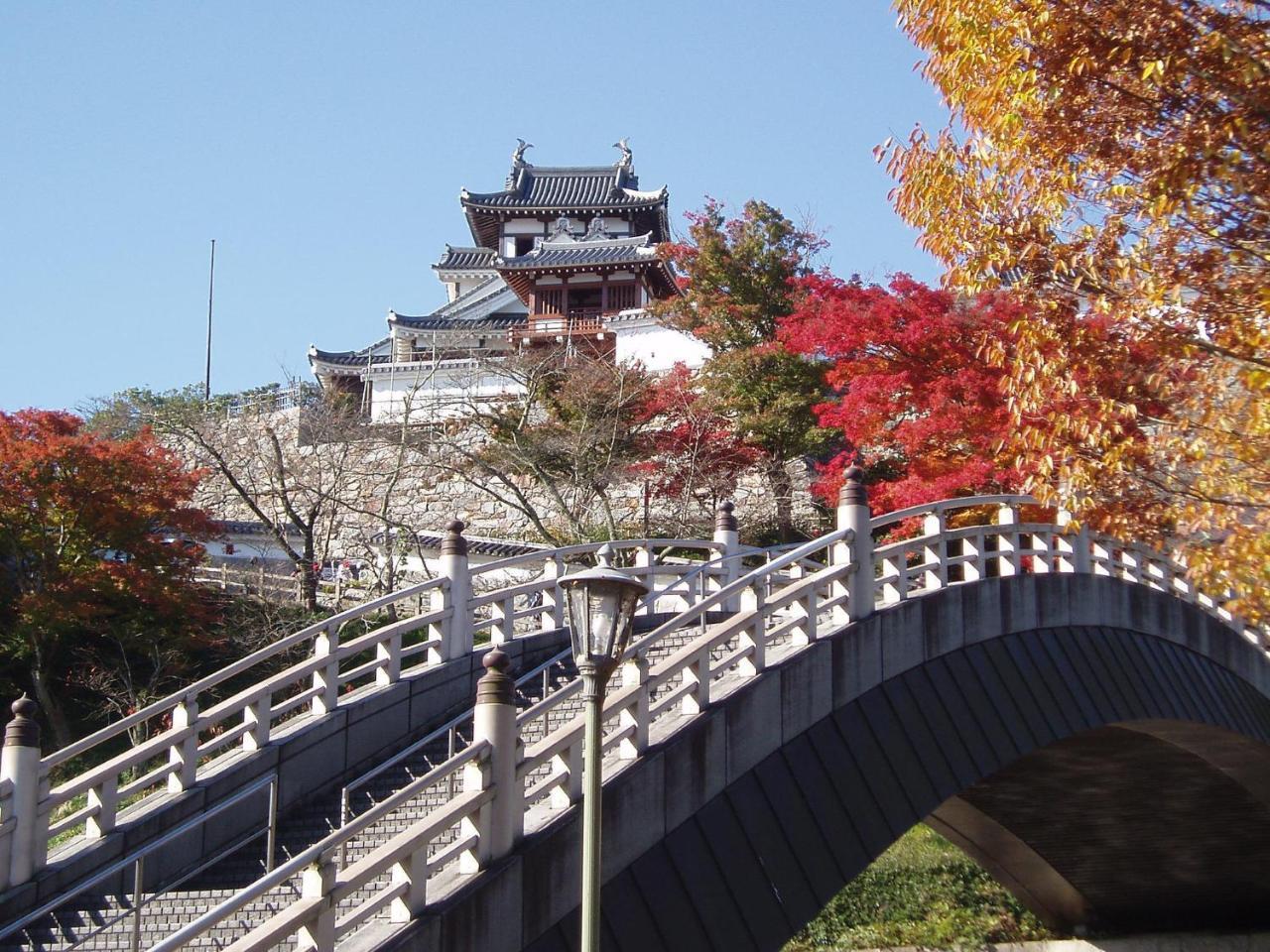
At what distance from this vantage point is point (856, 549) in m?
12.3

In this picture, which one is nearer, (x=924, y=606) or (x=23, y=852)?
(x=23, y=852)

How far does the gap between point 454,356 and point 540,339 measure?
325cm

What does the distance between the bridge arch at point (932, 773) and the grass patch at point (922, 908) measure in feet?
3.62

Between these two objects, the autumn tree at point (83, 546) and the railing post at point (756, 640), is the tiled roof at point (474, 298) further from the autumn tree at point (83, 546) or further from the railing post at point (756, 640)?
the railing post at point (756, 640)

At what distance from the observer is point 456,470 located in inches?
1202

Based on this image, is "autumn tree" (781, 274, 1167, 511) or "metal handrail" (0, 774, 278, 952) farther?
"autumn tree" (781, 274, 1167, 511)

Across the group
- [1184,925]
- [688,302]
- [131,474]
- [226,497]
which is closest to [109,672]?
[131,474]

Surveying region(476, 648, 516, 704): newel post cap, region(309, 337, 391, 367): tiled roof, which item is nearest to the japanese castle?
region(309, 337, 391, 367): tiled roof

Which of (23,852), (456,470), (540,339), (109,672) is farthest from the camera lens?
(540,339)

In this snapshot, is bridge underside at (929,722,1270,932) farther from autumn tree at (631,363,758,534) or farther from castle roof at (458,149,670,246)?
castle roof at (458,149,670,246)

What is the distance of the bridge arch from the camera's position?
30.7 feet

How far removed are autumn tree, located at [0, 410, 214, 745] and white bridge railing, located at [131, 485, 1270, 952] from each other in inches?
457

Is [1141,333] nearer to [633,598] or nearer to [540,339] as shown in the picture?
[633,598]

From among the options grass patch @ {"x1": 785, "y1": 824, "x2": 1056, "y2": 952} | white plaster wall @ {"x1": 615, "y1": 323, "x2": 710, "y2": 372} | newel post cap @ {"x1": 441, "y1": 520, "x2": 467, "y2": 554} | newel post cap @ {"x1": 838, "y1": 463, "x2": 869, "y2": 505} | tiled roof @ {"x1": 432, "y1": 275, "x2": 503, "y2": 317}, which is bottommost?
Answer: grass patch @ {"x1": 785, "y1": 824, "x2": 1056, "y2": 952}
